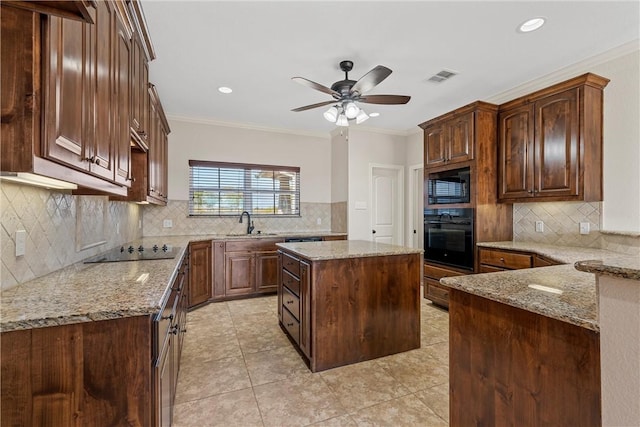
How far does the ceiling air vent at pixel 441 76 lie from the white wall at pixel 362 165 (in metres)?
1.83

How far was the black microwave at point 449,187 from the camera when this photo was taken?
3.46m

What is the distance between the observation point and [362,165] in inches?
199

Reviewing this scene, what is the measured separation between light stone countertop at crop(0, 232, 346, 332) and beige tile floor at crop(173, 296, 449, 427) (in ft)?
3.10

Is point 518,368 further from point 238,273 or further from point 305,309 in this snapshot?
point 238,273

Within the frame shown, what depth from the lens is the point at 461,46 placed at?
2.62 m

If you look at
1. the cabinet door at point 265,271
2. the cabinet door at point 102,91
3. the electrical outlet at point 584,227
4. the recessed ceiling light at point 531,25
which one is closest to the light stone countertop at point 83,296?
the cabinet door at point 102,91

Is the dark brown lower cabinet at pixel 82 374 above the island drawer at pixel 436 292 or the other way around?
above

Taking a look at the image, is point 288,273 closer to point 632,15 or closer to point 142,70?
point 142,70

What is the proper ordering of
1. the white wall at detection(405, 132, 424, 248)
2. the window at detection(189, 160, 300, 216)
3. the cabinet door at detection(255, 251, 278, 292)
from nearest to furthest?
the cabinet door at detection(255, 251, 278, 292) → the window at detection(189, 160, 300, 216) → the white wall at detection(405, 132, 424, 248)

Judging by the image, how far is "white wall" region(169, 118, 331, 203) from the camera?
4.52 meters

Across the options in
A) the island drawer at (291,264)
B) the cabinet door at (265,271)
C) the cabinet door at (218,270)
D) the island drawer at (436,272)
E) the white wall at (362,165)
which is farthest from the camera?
the white wall at (362,165)

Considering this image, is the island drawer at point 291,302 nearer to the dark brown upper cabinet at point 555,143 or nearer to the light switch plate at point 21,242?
the light switch plate at point 21,242

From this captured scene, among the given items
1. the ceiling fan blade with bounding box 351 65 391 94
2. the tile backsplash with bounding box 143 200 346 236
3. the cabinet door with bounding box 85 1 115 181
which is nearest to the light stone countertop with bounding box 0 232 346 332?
the cabinet door with bounding box 85 1 115 181

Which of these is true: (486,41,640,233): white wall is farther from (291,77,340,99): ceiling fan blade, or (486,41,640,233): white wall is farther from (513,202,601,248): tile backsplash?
(291,77,340,99): ceiling fan blade
